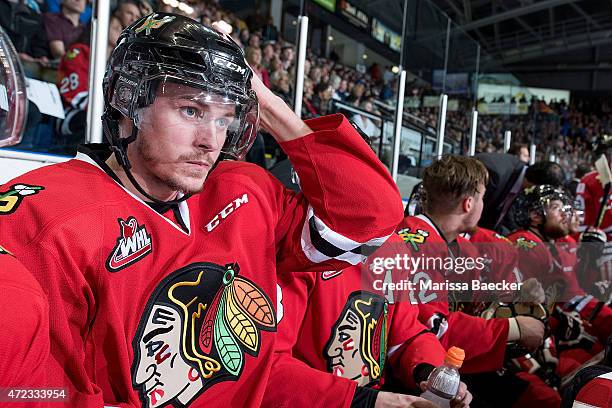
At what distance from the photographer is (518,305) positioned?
1725mm

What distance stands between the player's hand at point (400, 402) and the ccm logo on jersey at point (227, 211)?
0.49 meters

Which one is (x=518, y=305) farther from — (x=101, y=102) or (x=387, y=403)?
(x=101, y=102)

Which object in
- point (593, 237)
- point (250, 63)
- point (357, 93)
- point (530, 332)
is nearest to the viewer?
point (530, 332)

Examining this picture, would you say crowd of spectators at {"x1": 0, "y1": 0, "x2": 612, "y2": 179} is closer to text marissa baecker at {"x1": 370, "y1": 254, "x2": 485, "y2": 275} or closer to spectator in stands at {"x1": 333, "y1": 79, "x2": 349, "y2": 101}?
spectator in stands at {"x1": 333, "y1": 79, "x2": 349, "y2": 101}

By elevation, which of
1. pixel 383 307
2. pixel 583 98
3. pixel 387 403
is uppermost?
pixel 583 98

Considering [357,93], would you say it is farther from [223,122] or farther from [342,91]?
[223,122]

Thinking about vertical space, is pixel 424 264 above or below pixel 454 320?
above

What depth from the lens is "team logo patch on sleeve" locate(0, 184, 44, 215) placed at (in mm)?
764

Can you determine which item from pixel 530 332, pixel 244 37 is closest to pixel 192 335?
pixel 530 332

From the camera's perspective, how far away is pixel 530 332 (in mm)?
1644

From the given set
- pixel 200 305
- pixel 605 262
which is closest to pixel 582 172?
pixel 605 262

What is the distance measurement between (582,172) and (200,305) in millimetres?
5491

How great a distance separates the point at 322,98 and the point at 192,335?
7.41 feet

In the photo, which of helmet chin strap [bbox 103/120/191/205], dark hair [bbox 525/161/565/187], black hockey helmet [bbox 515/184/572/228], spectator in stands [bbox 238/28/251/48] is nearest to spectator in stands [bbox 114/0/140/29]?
spectator in stands [bbox 238/28/251/48]
